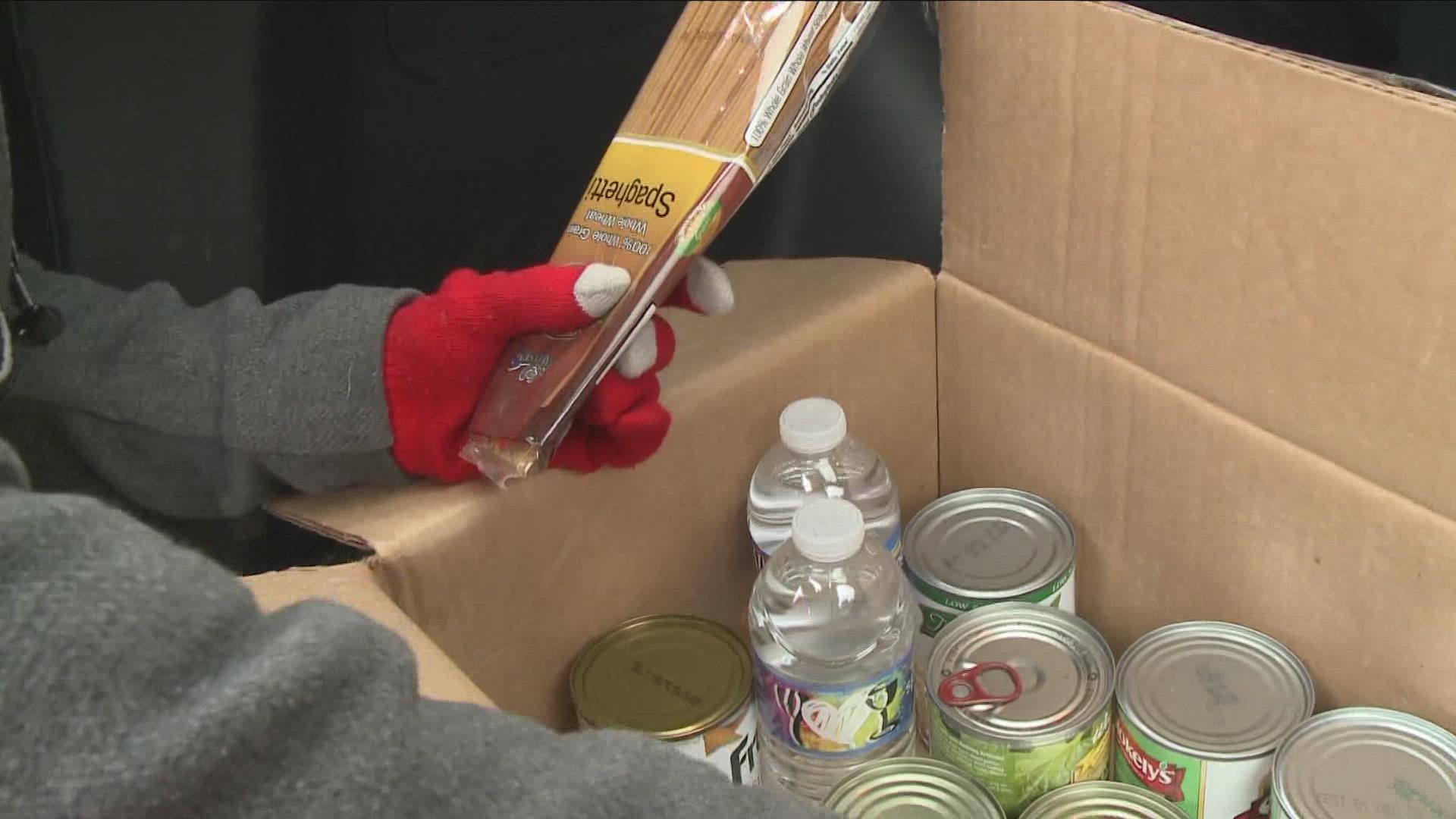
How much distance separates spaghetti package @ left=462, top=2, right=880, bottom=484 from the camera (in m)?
0.67

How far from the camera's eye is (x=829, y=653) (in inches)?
30.9

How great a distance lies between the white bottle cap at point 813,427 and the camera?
30.5 inches

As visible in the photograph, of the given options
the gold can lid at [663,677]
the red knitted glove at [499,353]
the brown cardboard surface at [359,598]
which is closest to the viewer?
the brown cardboard surface at [359,598]

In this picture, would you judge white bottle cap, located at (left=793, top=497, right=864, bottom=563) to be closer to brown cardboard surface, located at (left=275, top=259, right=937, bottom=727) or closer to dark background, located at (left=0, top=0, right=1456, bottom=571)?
brown cardboard surface, located at (left=275, top=259, right=937, bottom=727)

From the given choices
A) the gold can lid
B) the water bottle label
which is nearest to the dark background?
the gold can lid

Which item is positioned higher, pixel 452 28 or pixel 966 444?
pixel 452 28

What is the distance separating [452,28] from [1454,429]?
0.76 metres

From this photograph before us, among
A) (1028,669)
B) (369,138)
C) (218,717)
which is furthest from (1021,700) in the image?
(369,138)

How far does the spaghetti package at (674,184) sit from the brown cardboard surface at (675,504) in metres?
0.05

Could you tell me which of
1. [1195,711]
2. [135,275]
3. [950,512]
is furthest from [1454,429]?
[135,275]

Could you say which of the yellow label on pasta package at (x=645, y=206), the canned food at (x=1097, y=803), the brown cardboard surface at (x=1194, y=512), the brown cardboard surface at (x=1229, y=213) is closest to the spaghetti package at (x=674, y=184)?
the yellow label on pasta package at (x=645, y=206)

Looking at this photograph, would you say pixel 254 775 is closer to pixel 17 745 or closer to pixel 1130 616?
pixel 17 745

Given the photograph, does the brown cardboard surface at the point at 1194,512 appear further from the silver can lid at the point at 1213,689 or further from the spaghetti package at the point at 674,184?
the spaghetti package at the point at 674,184

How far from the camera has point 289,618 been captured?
44cm
